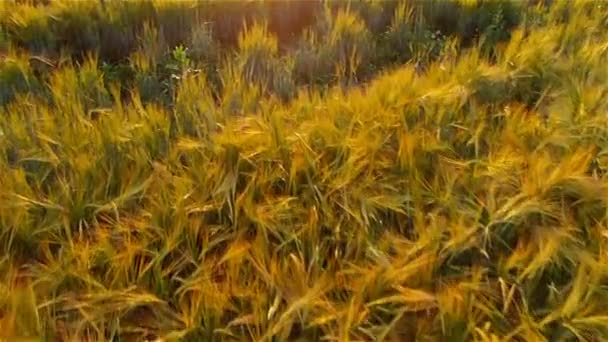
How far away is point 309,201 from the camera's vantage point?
78.5 inches

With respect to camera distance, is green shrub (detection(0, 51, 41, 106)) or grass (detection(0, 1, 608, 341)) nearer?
grass (detection(0, 1, 608, 341))

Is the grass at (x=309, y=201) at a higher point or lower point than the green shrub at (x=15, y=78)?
lower

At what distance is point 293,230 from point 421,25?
5.26 feet

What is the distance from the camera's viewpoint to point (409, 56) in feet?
9.94

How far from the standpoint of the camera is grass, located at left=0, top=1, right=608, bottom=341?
1678 mm

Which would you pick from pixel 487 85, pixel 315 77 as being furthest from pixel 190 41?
pixel 487 85

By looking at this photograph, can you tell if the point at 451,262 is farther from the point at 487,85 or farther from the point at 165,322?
the point at 487,85

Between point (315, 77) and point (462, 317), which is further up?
point (315, 77)

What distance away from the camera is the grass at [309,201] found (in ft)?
5.50

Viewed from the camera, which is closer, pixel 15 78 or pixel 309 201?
pixel 309 201

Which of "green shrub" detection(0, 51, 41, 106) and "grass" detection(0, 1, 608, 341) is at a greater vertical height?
"green shrub" detection(0, 51, 41, 106)

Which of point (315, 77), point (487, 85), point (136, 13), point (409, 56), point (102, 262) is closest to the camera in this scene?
point (102, 262)

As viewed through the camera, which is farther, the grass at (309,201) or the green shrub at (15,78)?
the green shrub at (15,78)

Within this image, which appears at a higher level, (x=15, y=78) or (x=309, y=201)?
(x=15, y=78)
